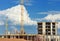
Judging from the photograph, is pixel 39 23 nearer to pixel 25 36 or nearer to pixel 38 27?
pixel 38 27

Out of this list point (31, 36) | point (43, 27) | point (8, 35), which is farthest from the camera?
point (43, 27)

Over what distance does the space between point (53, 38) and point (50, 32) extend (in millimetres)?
21307

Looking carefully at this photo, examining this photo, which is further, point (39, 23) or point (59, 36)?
point (39, 23)

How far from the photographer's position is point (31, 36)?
129m

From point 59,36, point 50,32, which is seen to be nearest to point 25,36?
point 59,36

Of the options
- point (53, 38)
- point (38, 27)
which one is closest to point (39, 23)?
point (38, 27)

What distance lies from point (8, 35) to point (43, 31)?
31.5 metres

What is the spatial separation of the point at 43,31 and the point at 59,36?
21768mm

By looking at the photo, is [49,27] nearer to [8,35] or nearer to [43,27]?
[43,27]

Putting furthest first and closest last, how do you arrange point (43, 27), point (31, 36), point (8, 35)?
point (43, 27) < point (8, 35) < point (31, 36)

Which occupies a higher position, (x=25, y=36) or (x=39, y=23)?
(x=39, y=23)

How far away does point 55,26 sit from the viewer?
160m

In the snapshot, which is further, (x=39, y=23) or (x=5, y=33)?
(x=39, y=23)

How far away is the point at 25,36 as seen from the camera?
429 ft
